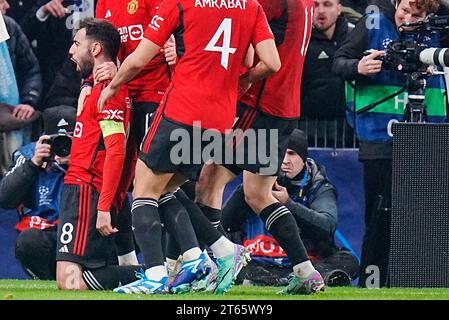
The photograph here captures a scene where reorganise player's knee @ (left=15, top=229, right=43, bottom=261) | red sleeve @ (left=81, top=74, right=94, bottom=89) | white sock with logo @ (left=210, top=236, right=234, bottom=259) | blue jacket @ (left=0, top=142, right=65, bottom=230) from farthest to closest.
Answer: blue jacket @ (left=0, top=142, right=65, bottom=230), player's knee @ (left=15, top=229, right=43, bottom=261), red sleeve @ (left=81, top=74, right=94, bottom=89), white sock with logo @ (left=210, top=236, right=234, bottom=259)

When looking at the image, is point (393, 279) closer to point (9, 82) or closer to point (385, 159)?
point (385, 159)

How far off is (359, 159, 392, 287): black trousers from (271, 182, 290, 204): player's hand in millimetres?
791

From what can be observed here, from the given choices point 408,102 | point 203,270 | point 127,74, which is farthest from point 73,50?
point 408,102

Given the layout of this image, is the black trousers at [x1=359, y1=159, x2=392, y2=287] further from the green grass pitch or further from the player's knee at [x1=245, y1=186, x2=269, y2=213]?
the player's knee at [x1=245, y1=186, x2=269, y2=213]

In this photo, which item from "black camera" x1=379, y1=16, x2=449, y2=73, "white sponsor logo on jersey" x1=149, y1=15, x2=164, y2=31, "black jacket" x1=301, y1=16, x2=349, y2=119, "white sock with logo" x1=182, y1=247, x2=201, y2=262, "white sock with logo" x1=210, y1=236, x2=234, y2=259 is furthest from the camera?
"black jacket" x1=301, y1=16, x2=349, y2=119

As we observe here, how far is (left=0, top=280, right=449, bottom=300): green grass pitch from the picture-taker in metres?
8.29

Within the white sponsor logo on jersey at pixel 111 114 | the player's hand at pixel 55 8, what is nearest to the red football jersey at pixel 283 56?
the white sponsor logo on jersey at pixel 111 114

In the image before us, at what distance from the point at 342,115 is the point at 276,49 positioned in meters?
2.81

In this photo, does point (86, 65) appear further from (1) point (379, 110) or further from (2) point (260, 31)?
(1) point (379, 110)

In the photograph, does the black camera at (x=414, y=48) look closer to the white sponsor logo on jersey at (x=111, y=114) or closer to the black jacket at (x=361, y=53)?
the black jacket at (x=361, y=53)

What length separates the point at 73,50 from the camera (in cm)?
939

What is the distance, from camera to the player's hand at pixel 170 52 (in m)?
8.88

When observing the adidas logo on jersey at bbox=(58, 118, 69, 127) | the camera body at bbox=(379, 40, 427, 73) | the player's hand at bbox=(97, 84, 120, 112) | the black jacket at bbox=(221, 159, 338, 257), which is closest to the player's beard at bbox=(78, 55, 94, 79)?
the player's hand at bbox=(97, 84, 120, 112)

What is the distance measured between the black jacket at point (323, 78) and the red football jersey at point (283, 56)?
2091 millimetres
